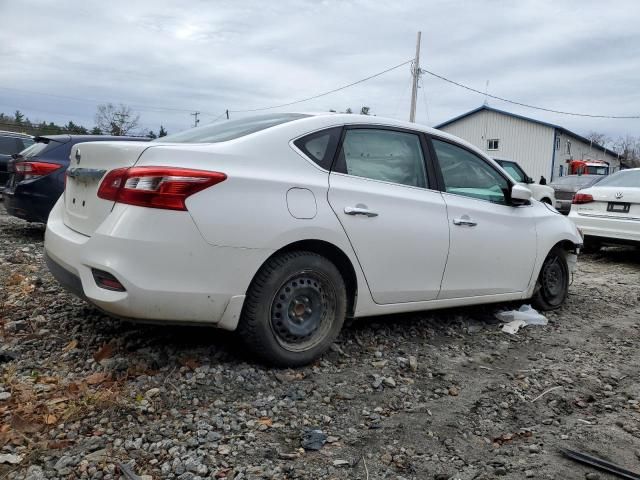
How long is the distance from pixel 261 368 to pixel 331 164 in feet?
Answer: 4.36

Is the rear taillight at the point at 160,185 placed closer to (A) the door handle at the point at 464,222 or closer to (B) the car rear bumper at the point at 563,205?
(A) the door handle at the point at 464,222

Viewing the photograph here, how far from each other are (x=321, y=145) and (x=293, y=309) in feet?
3.42

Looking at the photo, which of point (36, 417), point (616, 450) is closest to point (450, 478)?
point (616, 450)

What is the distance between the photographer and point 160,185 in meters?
2.88

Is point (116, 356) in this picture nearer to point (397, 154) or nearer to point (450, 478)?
point (450, 478)

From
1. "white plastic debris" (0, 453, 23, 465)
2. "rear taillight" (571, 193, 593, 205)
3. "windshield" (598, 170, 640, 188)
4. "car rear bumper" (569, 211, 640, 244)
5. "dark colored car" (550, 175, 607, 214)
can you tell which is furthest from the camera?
"dark colored car" (550, 175, 607, 214)

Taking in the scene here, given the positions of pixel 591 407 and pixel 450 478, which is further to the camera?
pixel 591 407

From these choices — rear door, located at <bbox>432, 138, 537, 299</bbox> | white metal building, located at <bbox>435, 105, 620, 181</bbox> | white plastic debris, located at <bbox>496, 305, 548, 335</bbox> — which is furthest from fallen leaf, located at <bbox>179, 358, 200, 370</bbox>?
white metal building, located at <bbox>435, 105, 620, 181</bbox>

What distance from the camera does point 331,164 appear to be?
3.54 meters

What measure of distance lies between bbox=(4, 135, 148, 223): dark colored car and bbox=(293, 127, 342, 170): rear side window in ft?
14.0

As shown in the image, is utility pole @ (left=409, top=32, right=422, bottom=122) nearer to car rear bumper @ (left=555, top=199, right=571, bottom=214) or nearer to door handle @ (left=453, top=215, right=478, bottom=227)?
car rear bumper @ (left=555, top=199, right=571, bottom=214)

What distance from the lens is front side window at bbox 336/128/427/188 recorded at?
145 inches

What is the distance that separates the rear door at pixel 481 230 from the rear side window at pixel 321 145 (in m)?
1.01

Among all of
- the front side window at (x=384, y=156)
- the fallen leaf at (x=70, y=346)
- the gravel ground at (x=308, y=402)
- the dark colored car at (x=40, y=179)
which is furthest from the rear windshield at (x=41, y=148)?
the front side window at (x=384, y=156)
